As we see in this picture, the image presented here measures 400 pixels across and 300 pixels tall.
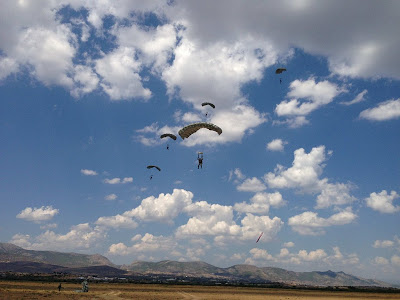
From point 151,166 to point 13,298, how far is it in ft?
100

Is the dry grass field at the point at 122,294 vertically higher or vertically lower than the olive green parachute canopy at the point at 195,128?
lower

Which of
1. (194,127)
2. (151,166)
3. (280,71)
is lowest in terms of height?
(151,166)

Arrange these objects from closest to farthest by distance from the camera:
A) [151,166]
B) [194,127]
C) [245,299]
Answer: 1. [194,127]
2. [151,166]
3. [245,299]

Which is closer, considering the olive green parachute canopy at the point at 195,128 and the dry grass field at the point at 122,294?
the olive green parachute canopy at the point at 195,128

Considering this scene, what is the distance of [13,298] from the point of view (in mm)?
47844

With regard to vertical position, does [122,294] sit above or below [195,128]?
below

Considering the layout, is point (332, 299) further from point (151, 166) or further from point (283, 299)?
point (151, 166)

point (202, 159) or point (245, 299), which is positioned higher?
point (202, 159)

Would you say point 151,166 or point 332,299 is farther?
point 332,299

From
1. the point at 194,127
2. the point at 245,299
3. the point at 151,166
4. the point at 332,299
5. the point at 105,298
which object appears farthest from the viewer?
the point at 332,299

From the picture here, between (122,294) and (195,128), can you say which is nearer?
(195,128)

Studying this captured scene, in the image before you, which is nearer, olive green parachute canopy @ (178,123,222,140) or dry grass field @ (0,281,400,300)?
olive green parachute canopy @ (178,123,222,140)

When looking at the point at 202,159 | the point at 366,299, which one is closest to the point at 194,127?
the point at 202,159

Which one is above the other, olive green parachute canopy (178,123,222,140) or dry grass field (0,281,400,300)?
olive green parachute canopy (178,123,222,140)
